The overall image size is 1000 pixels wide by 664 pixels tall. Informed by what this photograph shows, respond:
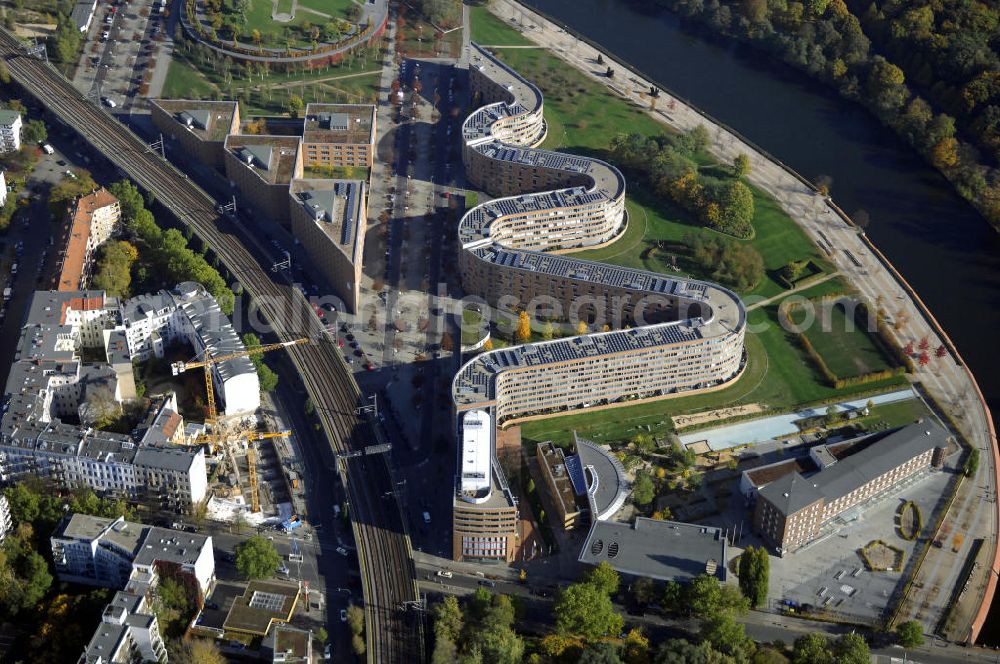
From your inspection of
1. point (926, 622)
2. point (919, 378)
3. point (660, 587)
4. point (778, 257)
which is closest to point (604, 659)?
point (660, 587)

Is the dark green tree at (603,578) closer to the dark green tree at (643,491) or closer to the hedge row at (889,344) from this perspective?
the dark green tree at (643,491)

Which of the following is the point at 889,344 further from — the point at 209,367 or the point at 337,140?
the point at 209,367

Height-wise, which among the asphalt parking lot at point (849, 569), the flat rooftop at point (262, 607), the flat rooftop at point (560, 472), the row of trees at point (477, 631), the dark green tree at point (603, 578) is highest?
the asphalt parking lot at point (849, 569)

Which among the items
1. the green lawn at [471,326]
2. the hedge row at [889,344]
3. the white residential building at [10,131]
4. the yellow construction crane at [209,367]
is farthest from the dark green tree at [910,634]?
the white residential building at [10,131]

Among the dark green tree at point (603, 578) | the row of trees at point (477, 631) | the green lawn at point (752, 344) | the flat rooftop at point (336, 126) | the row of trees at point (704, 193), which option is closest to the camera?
the row of trees at point (477, 631)

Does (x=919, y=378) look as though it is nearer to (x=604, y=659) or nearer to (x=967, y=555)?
(x=967, y=555)

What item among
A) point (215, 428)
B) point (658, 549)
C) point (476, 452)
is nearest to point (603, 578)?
→ point (658, 549)
